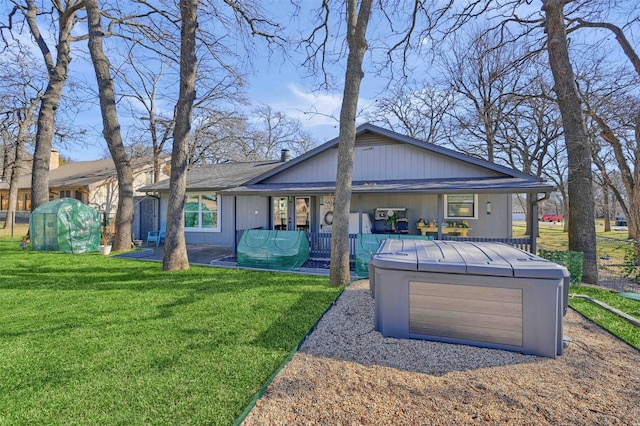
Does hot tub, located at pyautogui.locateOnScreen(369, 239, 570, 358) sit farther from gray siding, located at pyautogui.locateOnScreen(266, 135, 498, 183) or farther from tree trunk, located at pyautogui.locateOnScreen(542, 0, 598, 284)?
gray siding, located at pyautogui.locateOnScreen(266, 135, 498, 183)

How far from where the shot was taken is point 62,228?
10.9 metres

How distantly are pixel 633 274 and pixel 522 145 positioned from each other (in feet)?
51.9

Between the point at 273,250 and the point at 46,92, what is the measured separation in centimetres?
1293

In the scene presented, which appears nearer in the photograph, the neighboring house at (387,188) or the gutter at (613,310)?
the gutter at (613,310)

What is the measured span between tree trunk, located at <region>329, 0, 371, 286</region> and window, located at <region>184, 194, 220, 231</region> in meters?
8.36

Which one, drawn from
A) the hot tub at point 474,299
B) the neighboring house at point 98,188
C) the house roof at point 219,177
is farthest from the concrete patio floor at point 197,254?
the hot tub at point 474,299

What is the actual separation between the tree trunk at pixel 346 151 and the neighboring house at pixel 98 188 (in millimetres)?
11408

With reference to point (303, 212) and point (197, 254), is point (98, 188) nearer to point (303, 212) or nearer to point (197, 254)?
point (197, 254)

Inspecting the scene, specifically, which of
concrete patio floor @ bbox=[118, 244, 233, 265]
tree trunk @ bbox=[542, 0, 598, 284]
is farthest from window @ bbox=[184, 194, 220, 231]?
tree trunk @ bbox=[542, 0, 598, 284]

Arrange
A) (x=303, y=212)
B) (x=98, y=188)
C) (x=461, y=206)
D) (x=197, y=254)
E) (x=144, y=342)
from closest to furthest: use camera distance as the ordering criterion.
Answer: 1. (x=144, y=342)
2. (x=461, y=206)
3. (x=197, y=254)
4. (x=303, y=212)
5. (x=98, y=188)

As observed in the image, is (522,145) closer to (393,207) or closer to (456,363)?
(393,207)

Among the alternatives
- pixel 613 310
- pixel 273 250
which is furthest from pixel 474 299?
pixel 273 250

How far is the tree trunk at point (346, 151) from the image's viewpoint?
6398 millimetres

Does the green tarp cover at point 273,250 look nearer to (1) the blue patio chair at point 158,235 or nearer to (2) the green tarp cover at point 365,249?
(2) the green tarp cover at point 365,249
